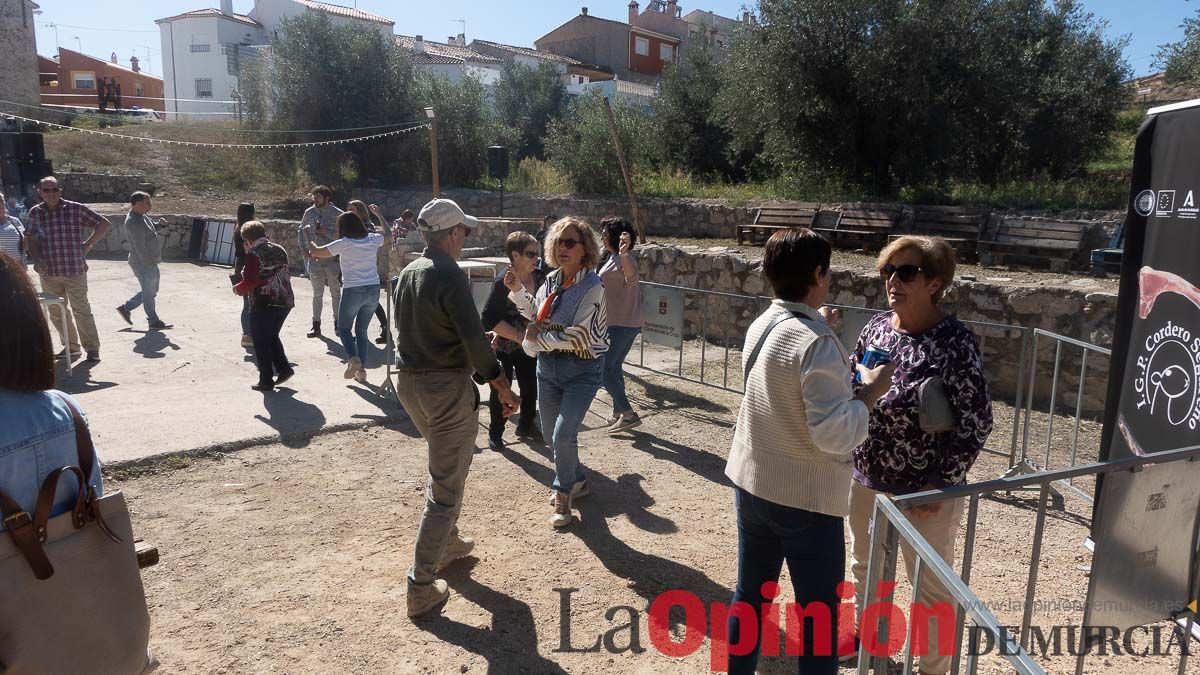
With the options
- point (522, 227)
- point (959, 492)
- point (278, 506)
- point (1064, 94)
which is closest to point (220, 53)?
point (522, 227)

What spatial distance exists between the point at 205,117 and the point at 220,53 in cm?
1109

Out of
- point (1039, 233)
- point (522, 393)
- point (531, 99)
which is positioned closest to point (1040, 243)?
point (1039, 233)

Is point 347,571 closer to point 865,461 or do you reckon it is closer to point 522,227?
point 865,461

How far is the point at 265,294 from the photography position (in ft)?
21.5

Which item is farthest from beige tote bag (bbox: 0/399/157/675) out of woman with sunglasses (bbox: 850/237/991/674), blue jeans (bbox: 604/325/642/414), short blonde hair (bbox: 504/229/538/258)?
blue jeans (bbox: 604/325/642/414)

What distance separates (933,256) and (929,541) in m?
1.03

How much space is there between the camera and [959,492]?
7.32 ft

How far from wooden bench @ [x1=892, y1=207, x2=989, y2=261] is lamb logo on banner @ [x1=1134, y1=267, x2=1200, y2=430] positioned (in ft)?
21.0

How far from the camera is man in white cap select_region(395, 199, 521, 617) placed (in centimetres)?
328

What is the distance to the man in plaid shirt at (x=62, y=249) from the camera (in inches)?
291

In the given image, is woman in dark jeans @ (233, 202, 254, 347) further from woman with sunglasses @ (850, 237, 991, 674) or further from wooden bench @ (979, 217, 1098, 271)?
wooden bench @ (979, 217, 1098, 271)

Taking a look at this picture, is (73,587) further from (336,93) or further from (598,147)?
(336,93)

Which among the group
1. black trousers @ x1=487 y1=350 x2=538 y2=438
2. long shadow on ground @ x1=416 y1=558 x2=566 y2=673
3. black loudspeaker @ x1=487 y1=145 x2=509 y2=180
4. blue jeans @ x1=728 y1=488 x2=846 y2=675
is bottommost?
long shadow on ground @ x1=416 y1=558 x2=566 y2=673

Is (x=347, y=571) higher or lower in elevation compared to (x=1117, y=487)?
lower
